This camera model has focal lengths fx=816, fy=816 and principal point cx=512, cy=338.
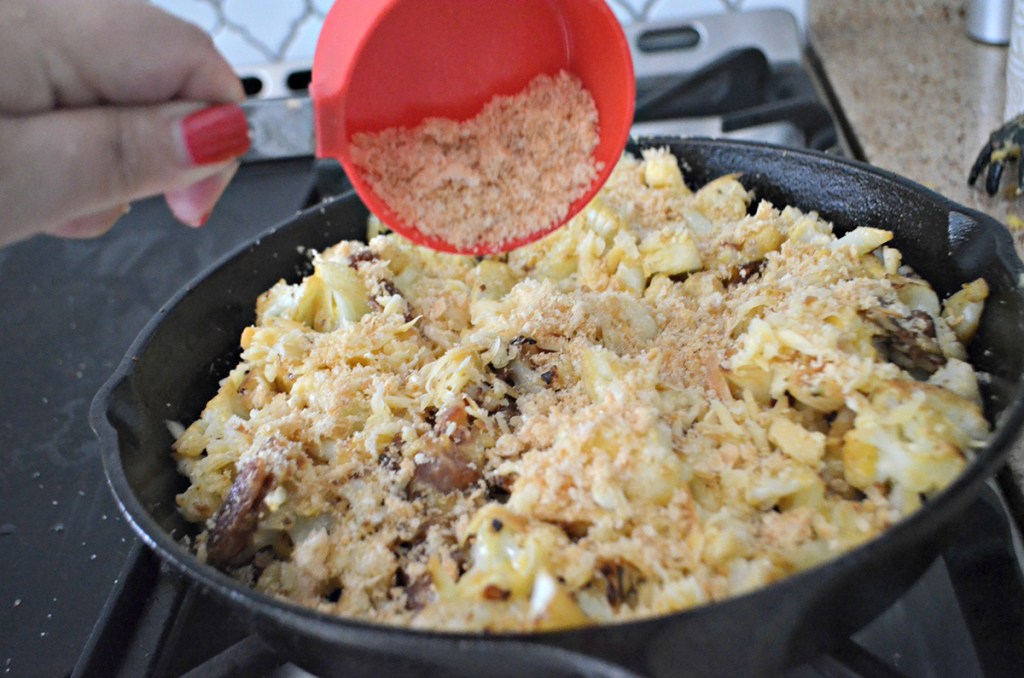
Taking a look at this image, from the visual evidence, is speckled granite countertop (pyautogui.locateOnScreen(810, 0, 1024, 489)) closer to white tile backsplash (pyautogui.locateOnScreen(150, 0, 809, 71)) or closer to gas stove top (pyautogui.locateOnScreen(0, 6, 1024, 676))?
gas stove top (pyautogui.locateOnScreen(0, 6, 1024, 676))

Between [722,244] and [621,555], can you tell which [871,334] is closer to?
[722,244]

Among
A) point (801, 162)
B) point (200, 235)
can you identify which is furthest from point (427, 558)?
point (200, 235)

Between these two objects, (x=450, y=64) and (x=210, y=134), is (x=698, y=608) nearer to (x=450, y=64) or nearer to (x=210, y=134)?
(x=210, y=134)

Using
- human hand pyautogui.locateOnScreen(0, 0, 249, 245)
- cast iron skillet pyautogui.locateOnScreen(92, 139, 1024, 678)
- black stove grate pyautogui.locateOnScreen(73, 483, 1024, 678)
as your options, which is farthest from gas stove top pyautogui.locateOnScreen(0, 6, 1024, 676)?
human hand pyautogui.locateOnScreen(0, 0, 249, 245)

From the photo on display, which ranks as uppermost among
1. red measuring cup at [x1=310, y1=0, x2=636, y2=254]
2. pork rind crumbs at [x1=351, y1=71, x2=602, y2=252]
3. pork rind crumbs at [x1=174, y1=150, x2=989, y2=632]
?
red measuring cup at [x1=310, y1=0, x2=636, y2=254]

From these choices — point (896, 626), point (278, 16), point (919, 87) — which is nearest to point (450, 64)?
point (896, 626)

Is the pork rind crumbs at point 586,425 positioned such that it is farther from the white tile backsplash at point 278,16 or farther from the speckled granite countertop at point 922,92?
the white tile backsplash at point 278,16
